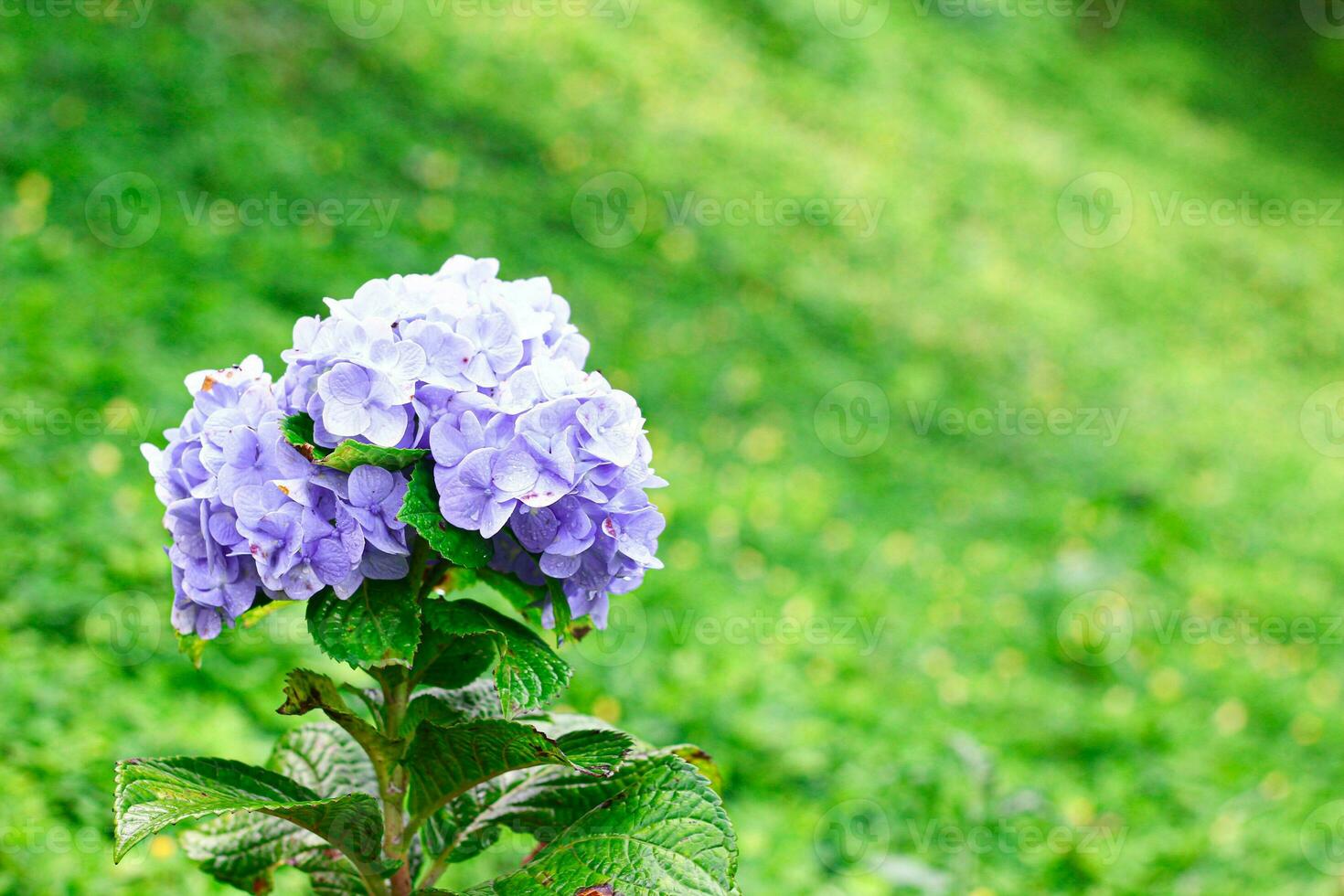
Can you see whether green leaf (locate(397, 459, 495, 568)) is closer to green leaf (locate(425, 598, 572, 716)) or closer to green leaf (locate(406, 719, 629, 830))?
green leaf (locate(425, 598, 572, 716))

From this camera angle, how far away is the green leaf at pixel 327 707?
1205 mm

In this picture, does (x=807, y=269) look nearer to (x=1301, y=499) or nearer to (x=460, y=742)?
(x=1301, y=499)

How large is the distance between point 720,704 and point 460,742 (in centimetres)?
222

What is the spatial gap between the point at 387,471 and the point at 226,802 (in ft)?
1.27

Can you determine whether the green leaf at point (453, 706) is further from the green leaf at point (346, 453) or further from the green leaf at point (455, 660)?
the green leaf at point (346, 453)

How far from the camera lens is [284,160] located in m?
5.08

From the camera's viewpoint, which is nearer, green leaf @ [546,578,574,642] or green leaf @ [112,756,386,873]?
green leaf @ [112,756,386,873]

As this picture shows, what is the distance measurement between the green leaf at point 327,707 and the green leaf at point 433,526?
242 millimetres

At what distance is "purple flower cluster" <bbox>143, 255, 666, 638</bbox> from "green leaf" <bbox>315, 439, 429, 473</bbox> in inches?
0.4

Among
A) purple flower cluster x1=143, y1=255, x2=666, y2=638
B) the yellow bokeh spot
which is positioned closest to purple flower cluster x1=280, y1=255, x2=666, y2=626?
purple flower cluster x1=143, y1=255, x2=666, y2=638

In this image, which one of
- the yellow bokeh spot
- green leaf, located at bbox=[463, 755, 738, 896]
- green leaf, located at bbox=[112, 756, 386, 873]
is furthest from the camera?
the yellow bokeh spot

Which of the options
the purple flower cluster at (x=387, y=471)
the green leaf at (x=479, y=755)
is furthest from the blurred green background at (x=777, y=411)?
the purple flower cluster at (x=387, y=471)

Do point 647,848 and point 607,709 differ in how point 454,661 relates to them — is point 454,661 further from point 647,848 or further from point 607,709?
point 607,709

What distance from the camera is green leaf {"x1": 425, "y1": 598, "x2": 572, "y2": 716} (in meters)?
1.17
